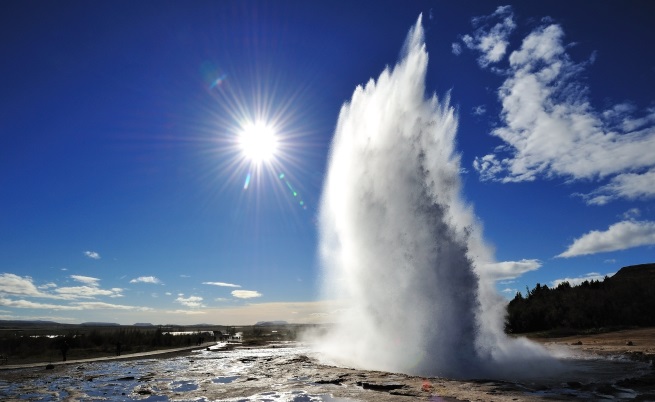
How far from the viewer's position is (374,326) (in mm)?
24031

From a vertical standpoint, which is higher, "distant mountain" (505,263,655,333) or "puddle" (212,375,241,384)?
"distant mountain" (505,263,655,333)

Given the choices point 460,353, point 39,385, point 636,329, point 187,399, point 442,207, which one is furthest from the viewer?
point 636,329

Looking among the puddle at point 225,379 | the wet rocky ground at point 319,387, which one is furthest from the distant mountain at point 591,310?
the puddle at point 225,379

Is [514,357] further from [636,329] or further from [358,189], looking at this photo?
[636,329]

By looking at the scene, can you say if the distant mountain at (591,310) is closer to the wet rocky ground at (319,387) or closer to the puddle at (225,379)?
the wet rocky ground at (319,387)

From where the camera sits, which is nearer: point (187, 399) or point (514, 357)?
point (187, 399)

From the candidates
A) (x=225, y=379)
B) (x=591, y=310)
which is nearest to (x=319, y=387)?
(x=225, y=379)

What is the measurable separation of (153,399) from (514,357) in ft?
56.3

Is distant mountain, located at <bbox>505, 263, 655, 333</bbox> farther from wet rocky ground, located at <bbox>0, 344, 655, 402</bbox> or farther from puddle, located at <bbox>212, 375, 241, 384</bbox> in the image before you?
puddle, located at <bbox>212, 375, 241, 384</bbox>

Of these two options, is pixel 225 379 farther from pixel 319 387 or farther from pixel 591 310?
pixel 591 310

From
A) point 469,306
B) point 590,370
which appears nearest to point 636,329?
point 590,370

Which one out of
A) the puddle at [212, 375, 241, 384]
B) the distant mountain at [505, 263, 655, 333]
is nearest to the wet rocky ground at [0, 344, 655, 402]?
the puddle at [212, 375, 241, 384]

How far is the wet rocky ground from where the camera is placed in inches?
463

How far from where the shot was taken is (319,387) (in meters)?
14.3
